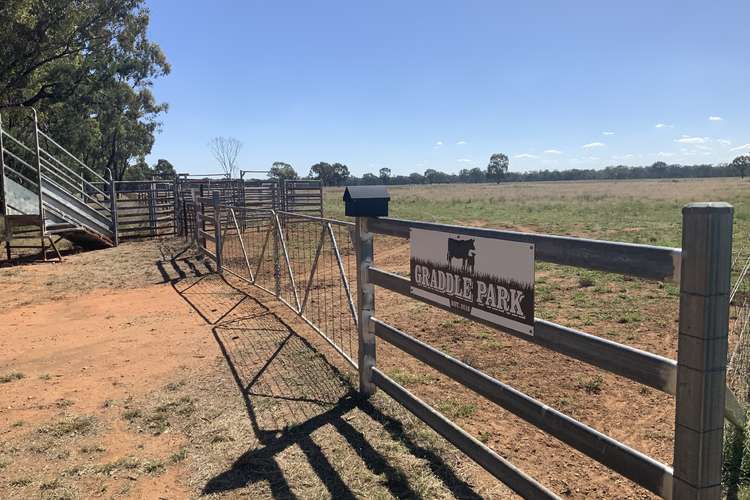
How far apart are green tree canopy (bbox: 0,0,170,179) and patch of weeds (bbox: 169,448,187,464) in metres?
14.7

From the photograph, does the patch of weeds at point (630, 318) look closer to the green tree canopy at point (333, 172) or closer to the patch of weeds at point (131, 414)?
the patch of weeds at point (131, 414)

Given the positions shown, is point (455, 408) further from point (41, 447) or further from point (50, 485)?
point (41, 447)

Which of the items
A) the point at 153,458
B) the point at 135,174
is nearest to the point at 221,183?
the point at 153,458

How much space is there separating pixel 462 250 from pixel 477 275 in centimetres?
20

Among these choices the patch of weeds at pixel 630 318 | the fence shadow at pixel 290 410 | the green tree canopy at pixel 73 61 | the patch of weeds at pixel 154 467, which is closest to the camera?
the fence shadow at pixel 290 410

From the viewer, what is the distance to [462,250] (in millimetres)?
3029

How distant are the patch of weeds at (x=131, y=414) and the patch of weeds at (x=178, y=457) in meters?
0.83

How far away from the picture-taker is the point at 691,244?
1.74 m

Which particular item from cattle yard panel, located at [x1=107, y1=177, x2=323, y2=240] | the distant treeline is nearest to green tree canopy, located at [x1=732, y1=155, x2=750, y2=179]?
the distant treeline

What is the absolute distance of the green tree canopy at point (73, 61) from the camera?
16.7 meters

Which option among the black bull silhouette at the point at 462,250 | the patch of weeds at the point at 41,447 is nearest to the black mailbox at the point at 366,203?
the black bull silhouette at the point at 462,250

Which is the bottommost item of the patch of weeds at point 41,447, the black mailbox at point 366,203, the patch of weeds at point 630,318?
the patch of weeds at point 41,447

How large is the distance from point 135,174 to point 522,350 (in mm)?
76322

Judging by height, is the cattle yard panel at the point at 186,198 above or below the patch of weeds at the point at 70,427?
above
